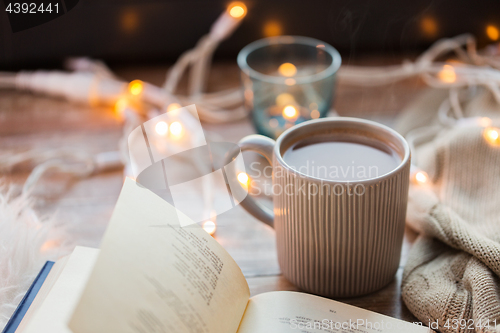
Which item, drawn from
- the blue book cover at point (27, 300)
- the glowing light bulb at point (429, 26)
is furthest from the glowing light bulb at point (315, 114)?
the blue book cover at point (27, 300)

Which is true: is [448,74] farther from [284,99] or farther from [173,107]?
[173,107]

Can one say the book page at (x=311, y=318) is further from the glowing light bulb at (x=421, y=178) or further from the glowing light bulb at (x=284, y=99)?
the glowing light bulb at (x=284, y=99)

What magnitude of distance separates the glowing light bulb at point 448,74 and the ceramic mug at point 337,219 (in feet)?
1.38

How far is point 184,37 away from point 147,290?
26.8 inches

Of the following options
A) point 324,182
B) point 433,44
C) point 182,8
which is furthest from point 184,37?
point 324,182

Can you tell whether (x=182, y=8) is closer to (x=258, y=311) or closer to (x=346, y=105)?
(x=346, y=105)

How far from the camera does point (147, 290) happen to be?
13.7 inches

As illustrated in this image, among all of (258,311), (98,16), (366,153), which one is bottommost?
(258,311)

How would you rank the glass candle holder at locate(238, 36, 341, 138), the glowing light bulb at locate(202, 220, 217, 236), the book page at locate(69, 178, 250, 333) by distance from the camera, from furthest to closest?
the glass candle holder at locate(238, 36, 341, 138), the glowing light bulb at locate(202, 220, 217, 236), the book page at locate(69, 178, 250, 333)

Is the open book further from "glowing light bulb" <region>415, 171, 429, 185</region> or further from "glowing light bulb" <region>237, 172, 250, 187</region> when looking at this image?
"glowing light bulb" <region>415, 171, 429, 185</region>

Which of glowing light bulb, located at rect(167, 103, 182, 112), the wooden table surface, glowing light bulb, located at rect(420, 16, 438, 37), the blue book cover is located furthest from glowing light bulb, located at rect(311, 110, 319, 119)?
the blue book cover

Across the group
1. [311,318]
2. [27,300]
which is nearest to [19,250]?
[27,300]

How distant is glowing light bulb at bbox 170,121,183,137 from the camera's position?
69 cm

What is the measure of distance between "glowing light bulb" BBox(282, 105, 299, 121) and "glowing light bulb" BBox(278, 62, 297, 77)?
87mm
